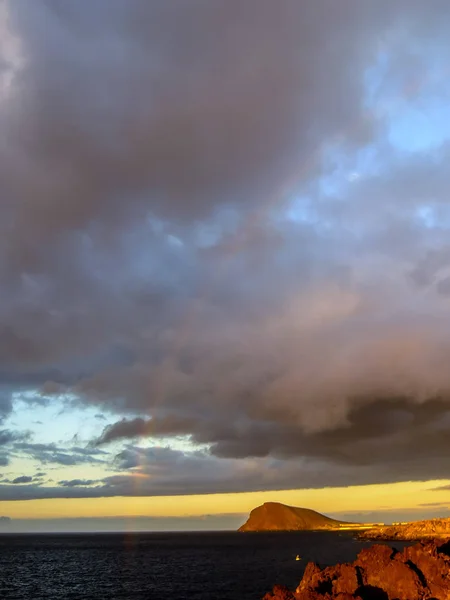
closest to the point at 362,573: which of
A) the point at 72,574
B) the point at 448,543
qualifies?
the point at 448,543

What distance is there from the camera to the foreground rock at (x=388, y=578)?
62.7 metres

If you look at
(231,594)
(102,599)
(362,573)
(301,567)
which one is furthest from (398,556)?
(301,567)

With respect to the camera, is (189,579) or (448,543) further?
(189,579)

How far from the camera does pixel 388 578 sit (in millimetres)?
65875

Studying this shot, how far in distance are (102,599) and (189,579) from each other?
33453 millimetres

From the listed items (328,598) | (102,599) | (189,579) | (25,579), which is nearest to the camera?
(328,598)

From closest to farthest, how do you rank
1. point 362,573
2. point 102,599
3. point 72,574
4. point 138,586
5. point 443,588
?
1. point 443,588
2. point 362,573
3. point 102,599
4. point 138,586
5. point 72,574

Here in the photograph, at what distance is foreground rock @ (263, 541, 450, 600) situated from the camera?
62.7 meters

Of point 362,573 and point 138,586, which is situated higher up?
point 362,573

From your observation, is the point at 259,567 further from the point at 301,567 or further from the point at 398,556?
the point at 398,556

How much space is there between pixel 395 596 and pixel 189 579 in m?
80.6

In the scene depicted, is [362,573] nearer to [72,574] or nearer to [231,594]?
[231,594]

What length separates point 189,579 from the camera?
132750mm

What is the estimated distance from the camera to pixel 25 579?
14200cm
